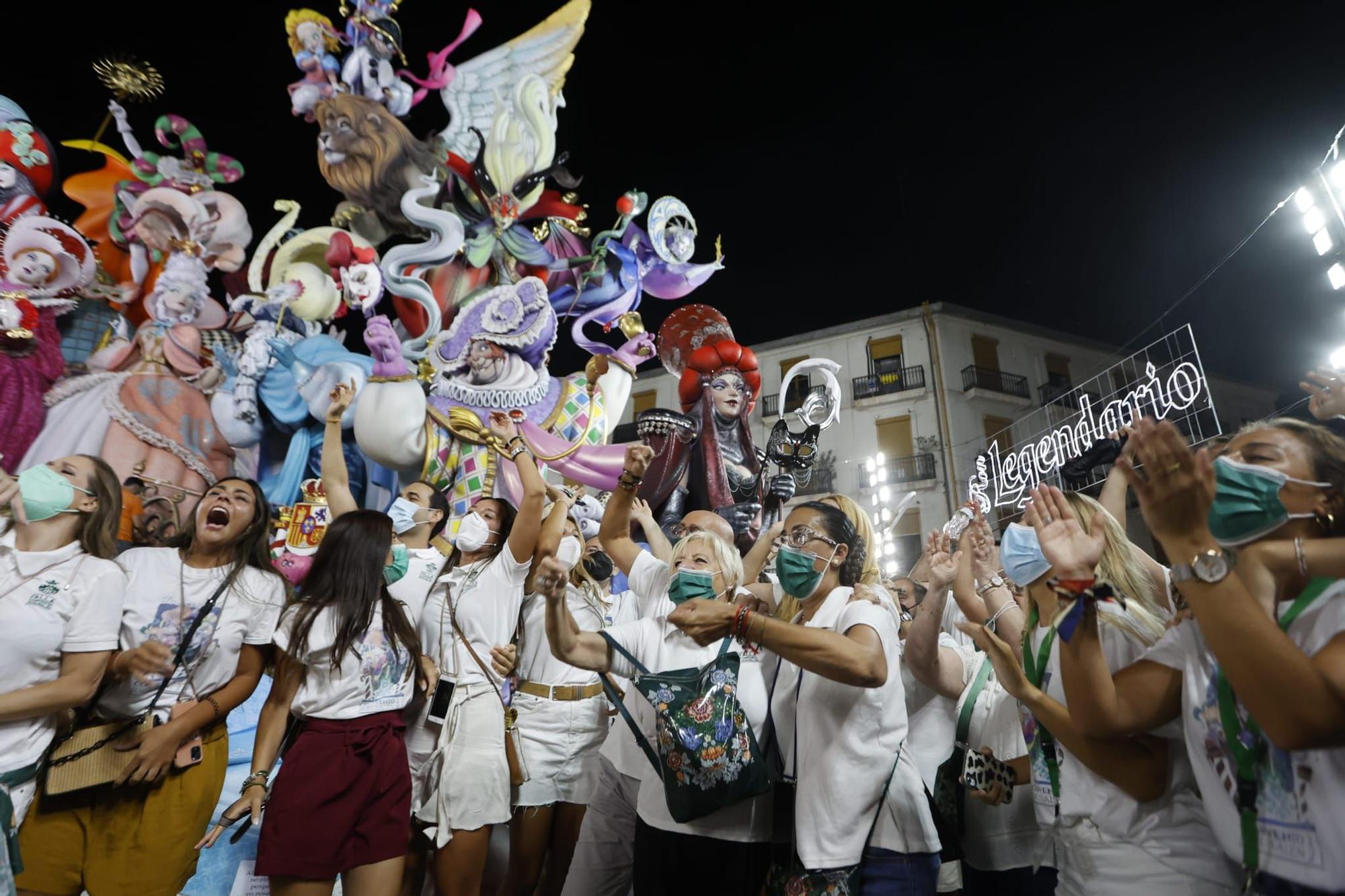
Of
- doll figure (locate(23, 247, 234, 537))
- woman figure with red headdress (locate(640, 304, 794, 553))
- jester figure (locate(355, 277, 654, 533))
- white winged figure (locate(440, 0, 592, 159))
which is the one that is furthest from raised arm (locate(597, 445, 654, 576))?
white winged figure (locate(440, 0, 592, 159))

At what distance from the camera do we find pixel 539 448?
7371 millimetres

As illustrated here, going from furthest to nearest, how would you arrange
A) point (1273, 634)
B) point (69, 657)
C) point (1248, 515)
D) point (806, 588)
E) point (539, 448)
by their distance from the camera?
point (539, 448) → point (806, 588) → point (69, 657) → point (1248, 515) → point (1273, 634)

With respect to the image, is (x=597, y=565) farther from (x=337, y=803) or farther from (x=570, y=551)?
(x=337, y=803)

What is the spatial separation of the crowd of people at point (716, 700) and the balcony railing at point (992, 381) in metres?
17.4

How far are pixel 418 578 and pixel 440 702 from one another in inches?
41.9

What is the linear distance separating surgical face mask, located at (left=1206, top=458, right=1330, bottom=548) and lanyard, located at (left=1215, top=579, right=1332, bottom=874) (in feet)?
0.44

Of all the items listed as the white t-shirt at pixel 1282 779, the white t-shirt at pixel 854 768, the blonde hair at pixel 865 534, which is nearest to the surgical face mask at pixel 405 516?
the blonde hair at pixel 865 534

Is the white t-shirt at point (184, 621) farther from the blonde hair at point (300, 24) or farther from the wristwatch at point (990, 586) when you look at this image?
the blonde hair at point (300, 24)

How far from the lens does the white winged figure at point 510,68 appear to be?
9266mm

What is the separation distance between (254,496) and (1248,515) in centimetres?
320

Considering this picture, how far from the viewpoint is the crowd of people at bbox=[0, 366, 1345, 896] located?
1.42 metres

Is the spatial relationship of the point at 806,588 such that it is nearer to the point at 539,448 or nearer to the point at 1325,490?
the point at 1325,490

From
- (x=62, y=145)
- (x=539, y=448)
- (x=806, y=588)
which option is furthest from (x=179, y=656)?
(x=62, y=145)

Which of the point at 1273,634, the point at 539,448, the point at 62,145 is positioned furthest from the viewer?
the point at 62,145
